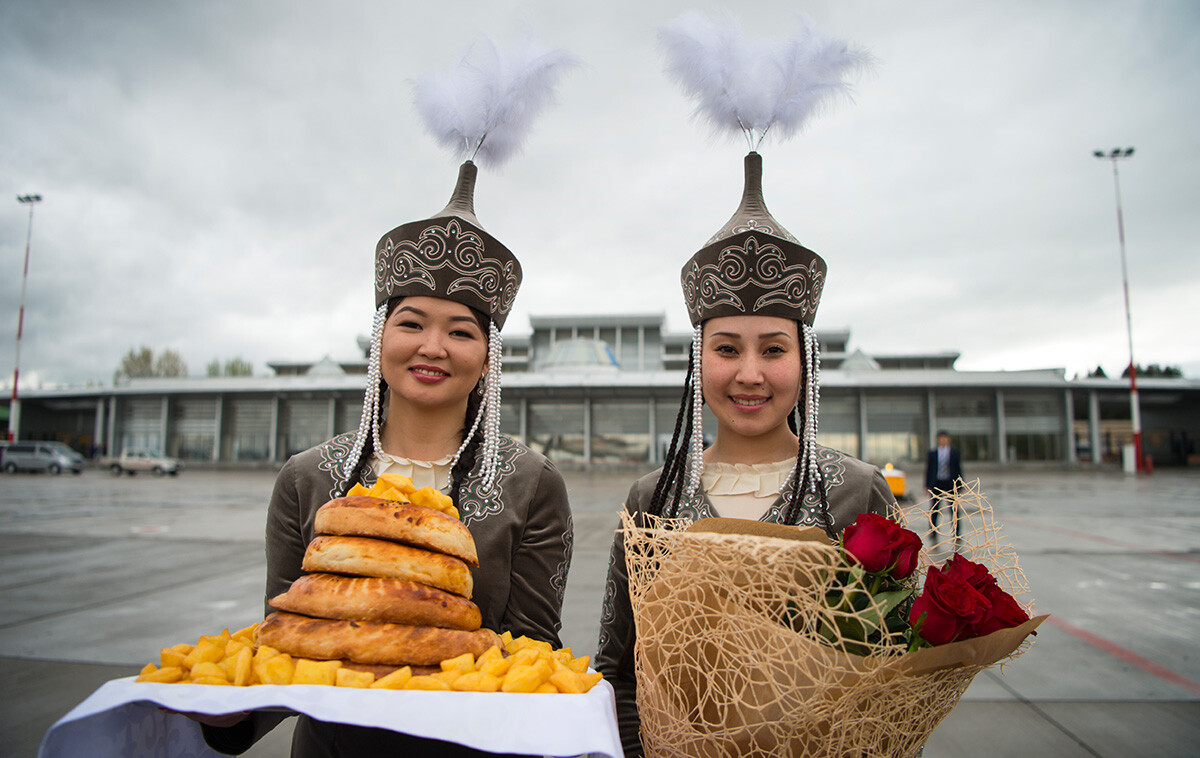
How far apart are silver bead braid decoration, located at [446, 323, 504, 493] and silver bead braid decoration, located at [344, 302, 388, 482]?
26 cm

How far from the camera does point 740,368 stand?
1665 mm

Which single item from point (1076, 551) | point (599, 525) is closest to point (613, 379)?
point (599, 525)

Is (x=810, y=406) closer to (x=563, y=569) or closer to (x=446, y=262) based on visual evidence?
(x=563, y=569)

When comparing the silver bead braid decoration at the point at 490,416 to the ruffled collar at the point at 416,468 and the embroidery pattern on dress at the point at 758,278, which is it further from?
the embroidery pattern on dress at the point at 758,278

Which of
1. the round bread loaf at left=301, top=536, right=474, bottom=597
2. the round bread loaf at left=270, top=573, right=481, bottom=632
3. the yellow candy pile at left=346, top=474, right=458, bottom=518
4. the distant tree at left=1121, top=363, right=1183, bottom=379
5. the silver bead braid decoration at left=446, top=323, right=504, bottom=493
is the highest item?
the distant tree at left=1121, top=363, right=1183, bottom=379

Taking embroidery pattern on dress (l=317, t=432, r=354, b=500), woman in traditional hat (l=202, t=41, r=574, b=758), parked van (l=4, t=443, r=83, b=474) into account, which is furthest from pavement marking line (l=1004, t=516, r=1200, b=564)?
parked van (l=4, t=443, r=83, b=474)

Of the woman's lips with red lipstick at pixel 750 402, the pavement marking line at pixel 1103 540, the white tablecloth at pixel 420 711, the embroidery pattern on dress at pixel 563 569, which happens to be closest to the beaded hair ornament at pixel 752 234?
the woman's lips with red lipstick at pixel 750 402

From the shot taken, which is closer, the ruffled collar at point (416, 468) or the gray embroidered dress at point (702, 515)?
the gray embroidered dress at point (702, 515)

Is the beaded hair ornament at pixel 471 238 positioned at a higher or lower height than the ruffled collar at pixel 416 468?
higher

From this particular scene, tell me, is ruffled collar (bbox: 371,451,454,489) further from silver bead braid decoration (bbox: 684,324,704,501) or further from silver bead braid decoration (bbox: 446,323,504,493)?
silver bead braid decoration (bbox: 684,324,704,501)

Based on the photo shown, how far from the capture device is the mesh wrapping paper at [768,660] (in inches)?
35.6

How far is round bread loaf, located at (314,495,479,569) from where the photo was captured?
1.09 metres

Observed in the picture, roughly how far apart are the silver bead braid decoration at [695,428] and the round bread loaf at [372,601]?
84 centimetres

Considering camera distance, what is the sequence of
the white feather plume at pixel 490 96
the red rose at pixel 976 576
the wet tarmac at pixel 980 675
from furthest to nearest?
the wet tarmac at pixel 980 675, the white feather plume at pixel 490 96, the red rose at pixel 976 576
